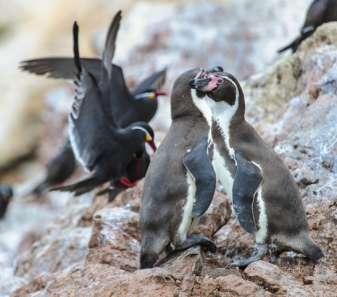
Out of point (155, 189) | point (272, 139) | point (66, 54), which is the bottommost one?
point (66, 54)

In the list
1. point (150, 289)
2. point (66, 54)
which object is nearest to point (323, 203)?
point (150, 289)

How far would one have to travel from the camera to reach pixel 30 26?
67.7ft

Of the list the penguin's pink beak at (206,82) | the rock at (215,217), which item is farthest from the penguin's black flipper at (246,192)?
the rock at (215,217)

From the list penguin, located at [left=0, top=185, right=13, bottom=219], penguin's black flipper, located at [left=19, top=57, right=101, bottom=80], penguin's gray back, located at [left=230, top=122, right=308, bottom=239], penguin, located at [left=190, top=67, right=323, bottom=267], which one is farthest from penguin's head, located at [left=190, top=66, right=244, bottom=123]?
penguin, located at [left=0, top=185, right=13, bottom=219]

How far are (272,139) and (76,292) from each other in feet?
11.5

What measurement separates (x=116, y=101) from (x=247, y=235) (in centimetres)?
491

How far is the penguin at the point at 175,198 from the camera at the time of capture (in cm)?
729

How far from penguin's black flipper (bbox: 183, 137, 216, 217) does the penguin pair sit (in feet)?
12.7

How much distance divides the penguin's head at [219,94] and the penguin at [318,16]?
4.09 metres

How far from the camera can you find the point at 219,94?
25.4 feet

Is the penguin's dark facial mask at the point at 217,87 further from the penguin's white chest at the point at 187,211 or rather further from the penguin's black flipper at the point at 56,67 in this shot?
the penguin's black flipper at the point at 56,67

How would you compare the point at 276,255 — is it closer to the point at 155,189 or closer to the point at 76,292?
the point at 155,189

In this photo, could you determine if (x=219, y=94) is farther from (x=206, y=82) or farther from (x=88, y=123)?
(x=88, y=123)

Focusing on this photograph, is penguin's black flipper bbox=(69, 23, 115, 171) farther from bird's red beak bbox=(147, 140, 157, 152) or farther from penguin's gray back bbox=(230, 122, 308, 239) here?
penguin's gray back bbox=(230, 122, 308, 239)
